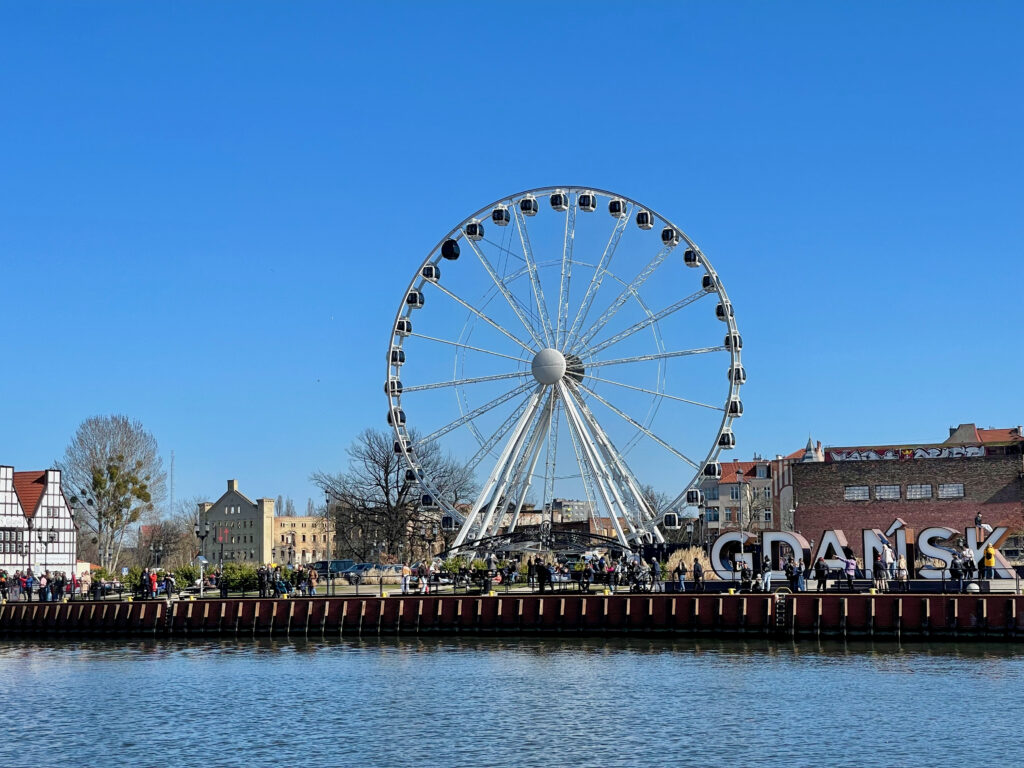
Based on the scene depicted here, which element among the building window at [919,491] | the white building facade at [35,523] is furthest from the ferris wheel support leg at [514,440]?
the white building facade at [35,523]

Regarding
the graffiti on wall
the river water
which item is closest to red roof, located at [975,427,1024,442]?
the graffiti on wall

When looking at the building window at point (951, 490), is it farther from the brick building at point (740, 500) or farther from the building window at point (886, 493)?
the brick building at point (740, 500)

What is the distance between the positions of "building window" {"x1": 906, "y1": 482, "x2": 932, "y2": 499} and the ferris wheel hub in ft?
92.4

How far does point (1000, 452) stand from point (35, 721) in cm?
6561

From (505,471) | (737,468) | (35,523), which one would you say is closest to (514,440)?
(505,471)

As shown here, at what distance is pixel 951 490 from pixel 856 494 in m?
6.07

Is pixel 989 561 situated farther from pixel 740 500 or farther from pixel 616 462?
pixel 740 500

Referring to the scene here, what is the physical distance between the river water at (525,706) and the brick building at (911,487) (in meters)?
34.6

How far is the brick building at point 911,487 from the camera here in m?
90.5

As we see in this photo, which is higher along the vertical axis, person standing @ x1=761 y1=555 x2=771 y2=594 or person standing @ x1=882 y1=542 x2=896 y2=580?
person standing @ x1=882 y1=542 x2=896 y2=580

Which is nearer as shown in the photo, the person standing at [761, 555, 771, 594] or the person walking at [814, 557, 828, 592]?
the person walking at [814, 557, 828, 592]

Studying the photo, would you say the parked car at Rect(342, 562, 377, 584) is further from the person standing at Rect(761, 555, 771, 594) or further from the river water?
the person standing at Rect(761, 555, 771, 594)

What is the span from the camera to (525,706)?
44562mm

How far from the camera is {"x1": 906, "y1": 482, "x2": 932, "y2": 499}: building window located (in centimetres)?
9219
